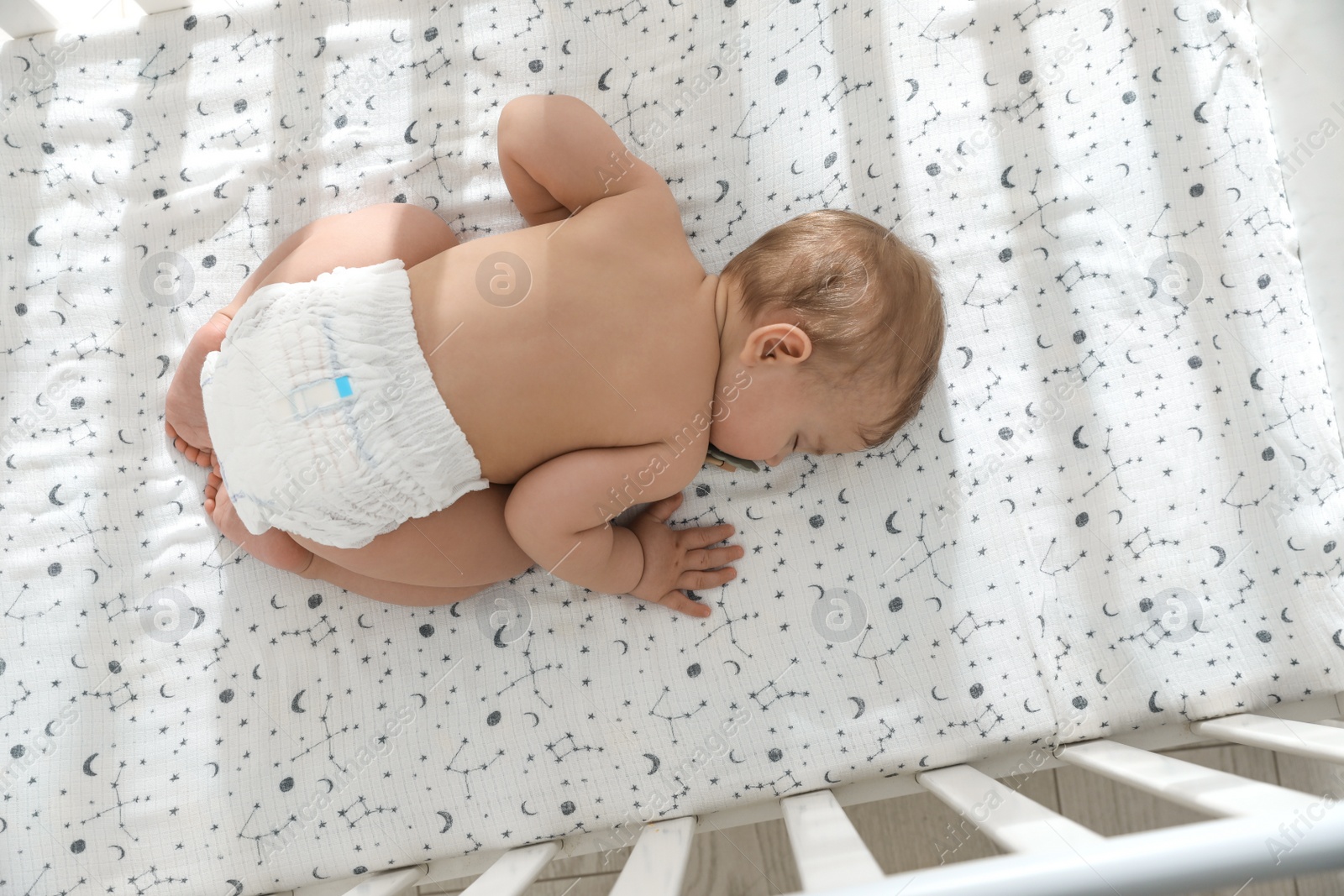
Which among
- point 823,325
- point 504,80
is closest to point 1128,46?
point 823,325

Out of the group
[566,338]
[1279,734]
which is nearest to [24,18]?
[566,338]

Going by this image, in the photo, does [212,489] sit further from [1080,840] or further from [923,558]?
[1080,840]

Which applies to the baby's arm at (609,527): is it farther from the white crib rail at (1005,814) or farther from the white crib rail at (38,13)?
the white crib rail at (38,13)

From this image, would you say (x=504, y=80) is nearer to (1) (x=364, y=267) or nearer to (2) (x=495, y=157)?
(2) (x=495, y=157)

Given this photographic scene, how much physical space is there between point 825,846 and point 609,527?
18.7 inches

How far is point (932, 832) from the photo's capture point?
144 cm

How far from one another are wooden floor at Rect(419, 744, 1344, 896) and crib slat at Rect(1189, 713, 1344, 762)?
0.36 metres

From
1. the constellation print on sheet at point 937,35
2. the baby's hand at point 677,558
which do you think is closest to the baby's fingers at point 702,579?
the baby's hand at point 677,558

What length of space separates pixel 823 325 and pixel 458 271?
0.48 m

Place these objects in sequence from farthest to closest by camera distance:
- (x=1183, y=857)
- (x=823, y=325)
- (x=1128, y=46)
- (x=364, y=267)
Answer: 1. (x=1128, y=46)
2. (x=364, y=267)
3. (x=823, y=325)
4. (x=1183, y=857)

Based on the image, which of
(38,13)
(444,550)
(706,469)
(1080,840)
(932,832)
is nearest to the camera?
(1080,840)

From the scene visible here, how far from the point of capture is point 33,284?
4.20ft

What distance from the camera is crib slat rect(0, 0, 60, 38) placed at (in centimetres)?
131

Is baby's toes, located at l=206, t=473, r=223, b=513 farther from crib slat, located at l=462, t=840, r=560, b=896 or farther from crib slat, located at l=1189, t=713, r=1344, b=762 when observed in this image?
crib slat, located at l=1189, t=713, r=1344, b=762
